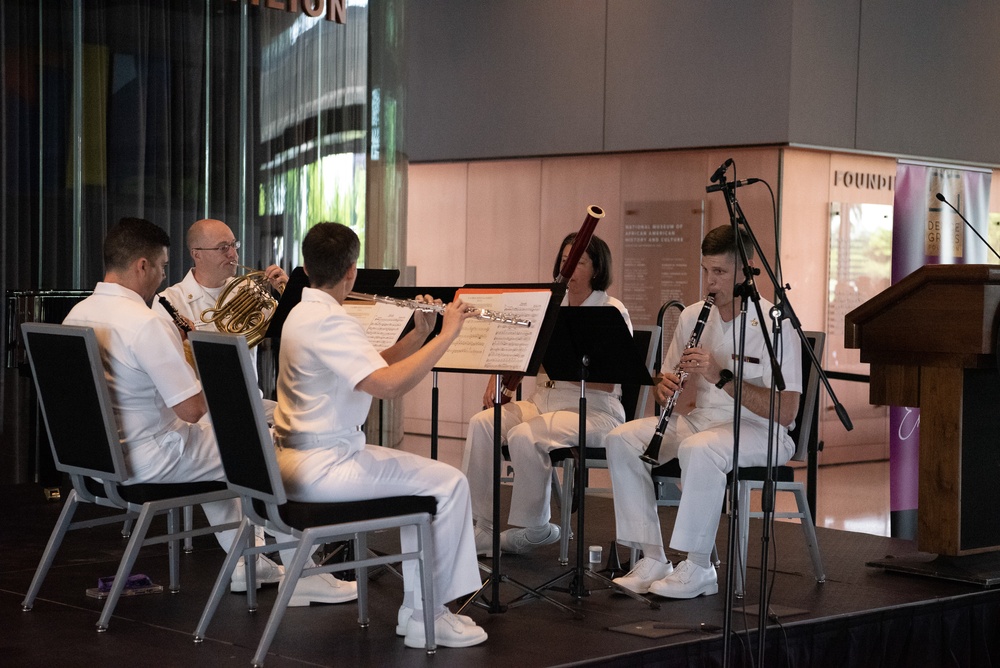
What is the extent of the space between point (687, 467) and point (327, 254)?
4.73 ft

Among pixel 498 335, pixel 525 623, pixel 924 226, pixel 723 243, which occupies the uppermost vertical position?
pixel 924 226

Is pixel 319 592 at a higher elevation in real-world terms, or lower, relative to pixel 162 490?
lower

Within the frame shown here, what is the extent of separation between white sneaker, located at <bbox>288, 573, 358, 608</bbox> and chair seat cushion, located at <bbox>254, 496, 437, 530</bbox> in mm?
626

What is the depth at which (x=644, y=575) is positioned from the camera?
4051 mm

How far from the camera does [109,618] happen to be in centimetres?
354

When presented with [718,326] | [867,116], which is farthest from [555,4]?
[718,326]

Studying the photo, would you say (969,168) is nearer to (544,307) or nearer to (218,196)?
(218,196)

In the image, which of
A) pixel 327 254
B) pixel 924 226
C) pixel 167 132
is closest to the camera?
pixel 327 254

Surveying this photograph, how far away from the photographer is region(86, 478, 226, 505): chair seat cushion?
11.7ft

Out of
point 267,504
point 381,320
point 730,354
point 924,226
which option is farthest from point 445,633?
point 924,226

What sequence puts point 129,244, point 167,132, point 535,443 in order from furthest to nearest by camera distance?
point 167,132 → point 535,443 → point 129,244

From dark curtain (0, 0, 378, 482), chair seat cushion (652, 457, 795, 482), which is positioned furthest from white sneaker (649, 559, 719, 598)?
dark curtain (0, 0, 378, 482)

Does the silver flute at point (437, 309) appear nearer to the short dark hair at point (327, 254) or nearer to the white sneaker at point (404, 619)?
the short dark hair at point (327, 254)

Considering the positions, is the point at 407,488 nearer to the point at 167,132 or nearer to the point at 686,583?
the point at 686,583
